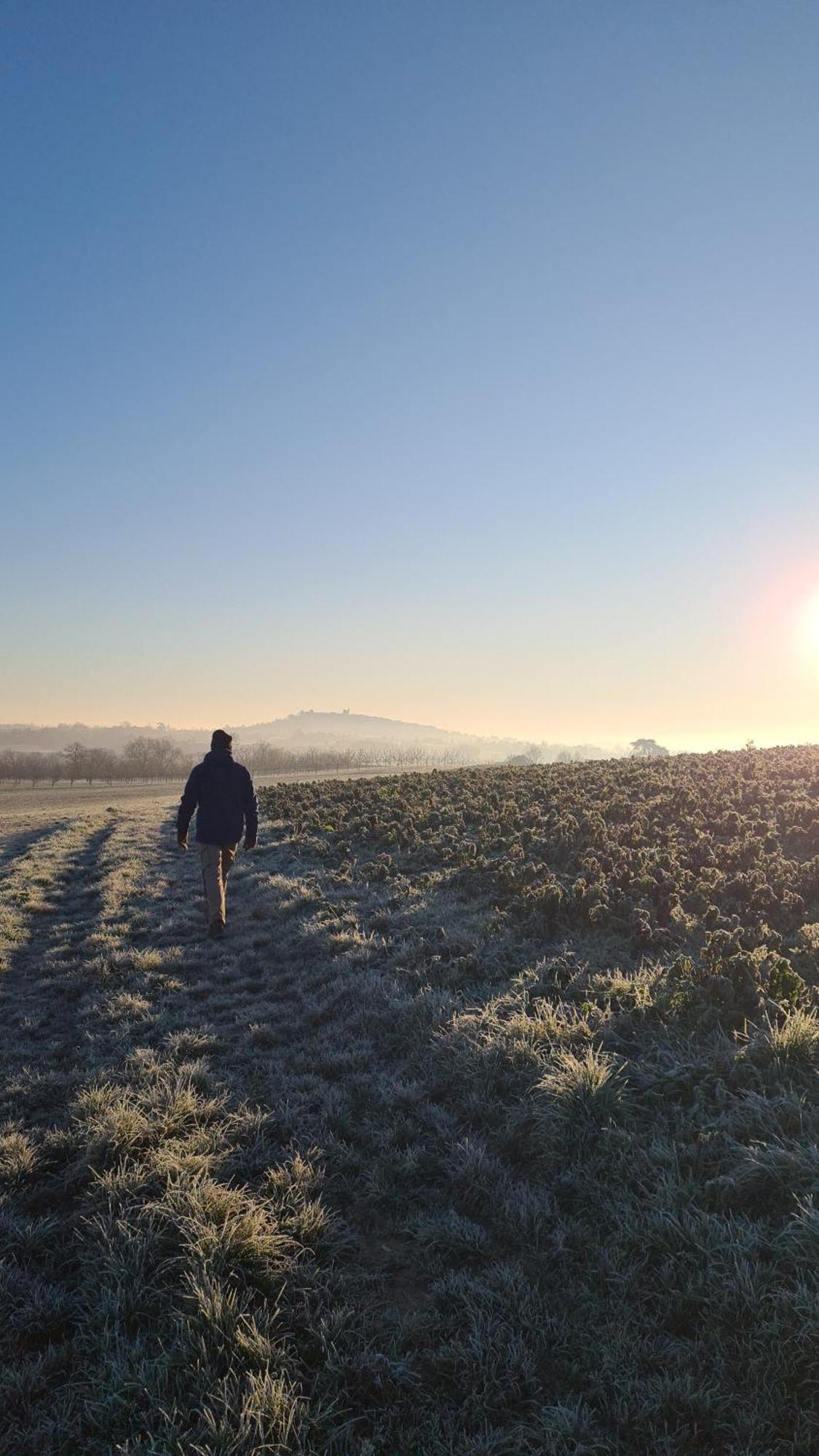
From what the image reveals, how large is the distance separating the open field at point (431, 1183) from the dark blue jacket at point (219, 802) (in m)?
1.90

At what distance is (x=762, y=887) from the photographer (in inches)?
379

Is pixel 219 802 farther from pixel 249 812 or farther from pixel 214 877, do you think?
pixel 214 877

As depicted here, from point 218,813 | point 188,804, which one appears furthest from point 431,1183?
point 188,804

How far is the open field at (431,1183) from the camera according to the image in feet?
10.6

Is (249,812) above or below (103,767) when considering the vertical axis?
above

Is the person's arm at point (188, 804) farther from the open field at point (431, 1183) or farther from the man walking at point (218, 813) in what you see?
the open field at point (431, 1183)

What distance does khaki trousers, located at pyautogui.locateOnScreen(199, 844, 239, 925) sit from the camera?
11.7 m

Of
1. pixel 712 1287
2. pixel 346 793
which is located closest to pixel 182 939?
pixel 712 1287

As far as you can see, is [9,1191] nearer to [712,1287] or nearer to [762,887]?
[712,1287]

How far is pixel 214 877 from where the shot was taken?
466 inches

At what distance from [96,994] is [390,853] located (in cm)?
913

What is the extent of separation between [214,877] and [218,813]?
→ 1173 mm

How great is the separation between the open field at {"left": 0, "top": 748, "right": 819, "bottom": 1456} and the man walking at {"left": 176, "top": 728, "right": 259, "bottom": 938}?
1088mm

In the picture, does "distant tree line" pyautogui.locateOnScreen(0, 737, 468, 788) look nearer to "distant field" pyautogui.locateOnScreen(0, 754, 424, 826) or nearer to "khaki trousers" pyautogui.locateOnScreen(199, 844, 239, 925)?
"distant field" pyautogui.locateOnScreen(0, 754, 424, 826)
